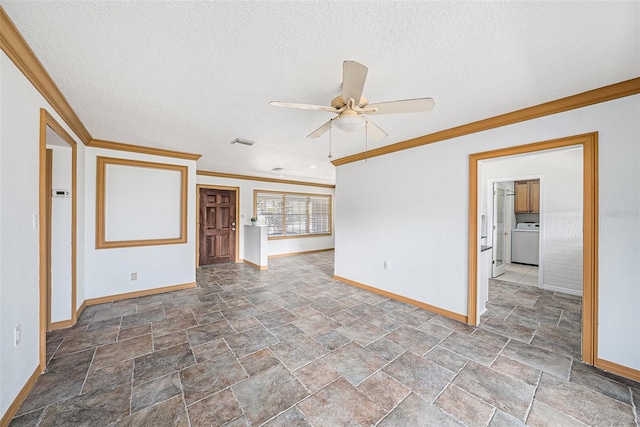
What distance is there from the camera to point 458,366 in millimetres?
2059

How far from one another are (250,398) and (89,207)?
3528 millimetres

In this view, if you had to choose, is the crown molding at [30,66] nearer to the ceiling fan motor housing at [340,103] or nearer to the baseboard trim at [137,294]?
the ceiling fan motor housing at [340,103]

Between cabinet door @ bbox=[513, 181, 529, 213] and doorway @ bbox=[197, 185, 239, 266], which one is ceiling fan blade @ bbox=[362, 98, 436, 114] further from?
cabinet door @ bbox=[513, 181, 529, 213]

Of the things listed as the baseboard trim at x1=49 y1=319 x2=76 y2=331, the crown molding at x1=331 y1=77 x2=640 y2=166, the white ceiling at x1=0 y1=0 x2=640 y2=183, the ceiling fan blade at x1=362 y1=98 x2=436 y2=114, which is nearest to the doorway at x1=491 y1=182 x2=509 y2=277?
the crown molding at x1=331 y1=77 x2=640 y2=166

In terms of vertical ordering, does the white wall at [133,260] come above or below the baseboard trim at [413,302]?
above

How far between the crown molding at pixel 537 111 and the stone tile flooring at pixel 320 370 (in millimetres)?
2277

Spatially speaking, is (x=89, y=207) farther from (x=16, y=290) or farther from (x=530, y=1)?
(x=530, y=1)

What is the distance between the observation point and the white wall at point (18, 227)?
56.6 inches

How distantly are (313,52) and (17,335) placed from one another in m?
2.71

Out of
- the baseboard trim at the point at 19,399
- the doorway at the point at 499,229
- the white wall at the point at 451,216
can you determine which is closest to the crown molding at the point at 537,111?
the white wall at the point at 451,216

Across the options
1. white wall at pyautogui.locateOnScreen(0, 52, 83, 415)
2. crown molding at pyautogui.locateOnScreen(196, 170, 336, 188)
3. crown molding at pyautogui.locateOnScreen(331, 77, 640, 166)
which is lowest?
white wall at pyautogui.locateOnScreen(0, 52, 83, 415)

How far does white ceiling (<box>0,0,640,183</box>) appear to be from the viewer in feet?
4.04

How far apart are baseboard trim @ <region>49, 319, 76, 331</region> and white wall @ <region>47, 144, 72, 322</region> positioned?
0.03 meters

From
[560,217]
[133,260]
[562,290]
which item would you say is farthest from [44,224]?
[560,217]
